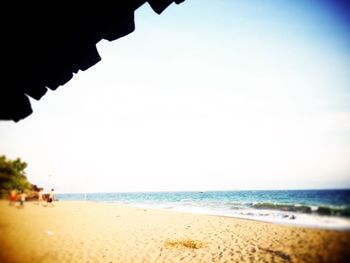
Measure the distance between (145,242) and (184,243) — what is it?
187 centimetres

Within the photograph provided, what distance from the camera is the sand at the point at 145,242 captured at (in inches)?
85.6

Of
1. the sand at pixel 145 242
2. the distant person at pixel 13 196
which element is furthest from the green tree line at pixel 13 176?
the sand at pixel 145 242

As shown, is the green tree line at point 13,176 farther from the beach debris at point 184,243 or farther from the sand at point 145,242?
the beach debris at point 184,243

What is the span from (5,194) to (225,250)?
913 centimetres

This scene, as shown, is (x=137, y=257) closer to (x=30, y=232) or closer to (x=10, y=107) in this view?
(x=30, y=232)

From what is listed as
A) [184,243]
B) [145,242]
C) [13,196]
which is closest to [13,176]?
[13,196]

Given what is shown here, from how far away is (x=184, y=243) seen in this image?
10.8 metres

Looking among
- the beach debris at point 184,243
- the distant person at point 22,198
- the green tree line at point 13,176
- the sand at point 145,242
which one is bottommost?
the beach debris at point 184,243

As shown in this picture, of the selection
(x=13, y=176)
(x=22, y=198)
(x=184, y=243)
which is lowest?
(x=184, y=243)

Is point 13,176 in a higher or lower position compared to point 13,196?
higher

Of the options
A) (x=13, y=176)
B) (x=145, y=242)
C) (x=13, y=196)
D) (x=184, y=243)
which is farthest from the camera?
(x=145, y=242)

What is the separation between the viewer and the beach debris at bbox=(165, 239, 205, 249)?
1026 cm

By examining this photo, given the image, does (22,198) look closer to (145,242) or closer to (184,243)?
(145,242)

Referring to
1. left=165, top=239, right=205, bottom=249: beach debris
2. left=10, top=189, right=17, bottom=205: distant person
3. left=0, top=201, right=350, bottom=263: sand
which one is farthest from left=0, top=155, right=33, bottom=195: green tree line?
left=165, top=239, right=205, bottom=249: beach debris
